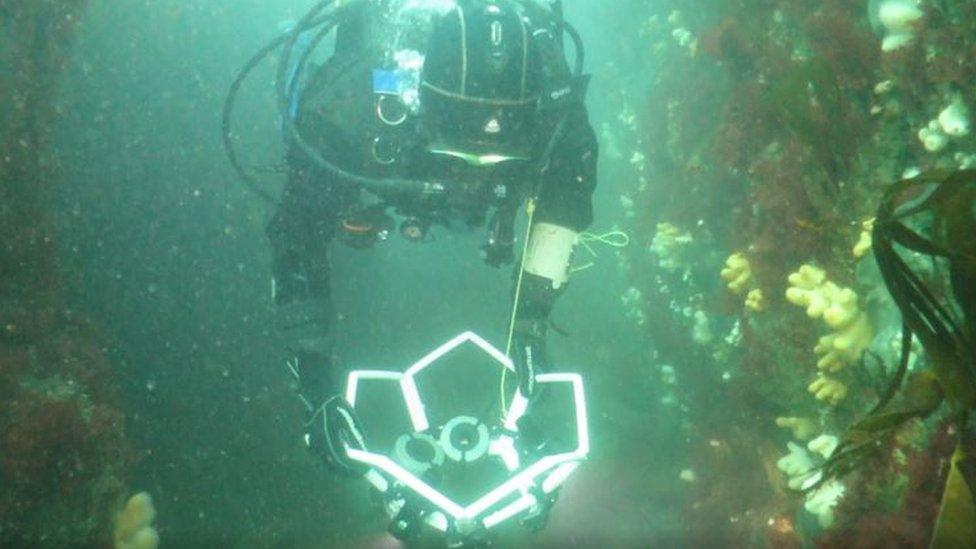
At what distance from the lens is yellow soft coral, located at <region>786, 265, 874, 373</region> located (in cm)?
413

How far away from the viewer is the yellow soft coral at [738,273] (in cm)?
541

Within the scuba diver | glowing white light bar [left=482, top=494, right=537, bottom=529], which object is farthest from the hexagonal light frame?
the scuba diver

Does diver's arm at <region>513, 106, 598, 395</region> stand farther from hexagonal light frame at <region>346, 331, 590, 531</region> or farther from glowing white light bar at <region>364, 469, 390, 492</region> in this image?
glowing white light bar at <region>364, 469, 390, 492</region>

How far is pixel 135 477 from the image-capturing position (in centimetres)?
730

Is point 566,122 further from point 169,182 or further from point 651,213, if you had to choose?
point 169,182

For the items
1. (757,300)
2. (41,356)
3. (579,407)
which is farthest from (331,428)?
(41,356)

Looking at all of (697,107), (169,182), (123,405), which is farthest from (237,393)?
(697,107)

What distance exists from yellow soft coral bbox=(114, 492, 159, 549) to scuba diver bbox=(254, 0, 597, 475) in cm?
273

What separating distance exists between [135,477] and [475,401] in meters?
4.29

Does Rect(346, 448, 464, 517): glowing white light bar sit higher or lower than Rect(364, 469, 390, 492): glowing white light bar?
higher

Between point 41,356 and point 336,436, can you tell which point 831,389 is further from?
point 41,356

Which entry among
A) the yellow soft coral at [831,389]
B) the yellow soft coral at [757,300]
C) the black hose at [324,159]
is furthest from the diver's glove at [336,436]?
the yellow soft coral at [757,300]

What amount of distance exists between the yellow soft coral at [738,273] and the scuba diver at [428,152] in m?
1.55

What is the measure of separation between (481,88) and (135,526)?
17.3 ft
